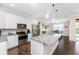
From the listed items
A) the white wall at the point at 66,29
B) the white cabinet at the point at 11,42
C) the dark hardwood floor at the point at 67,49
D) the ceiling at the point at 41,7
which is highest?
the ceiling at the point at 41,7

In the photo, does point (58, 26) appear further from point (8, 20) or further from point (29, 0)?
point (29, 0)

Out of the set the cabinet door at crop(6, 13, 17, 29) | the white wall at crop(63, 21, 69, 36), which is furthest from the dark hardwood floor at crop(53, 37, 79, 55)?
the white wall at crop(63, 21, 69, 36)

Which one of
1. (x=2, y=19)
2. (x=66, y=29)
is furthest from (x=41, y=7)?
(x=66, y=29)

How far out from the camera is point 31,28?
Result: 7934mm

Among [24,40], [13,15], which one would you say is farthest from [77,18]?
[13,15]

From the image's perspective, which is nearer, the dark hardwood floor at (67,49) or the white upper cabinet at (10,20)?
the dark hardwood floor at (67,49)

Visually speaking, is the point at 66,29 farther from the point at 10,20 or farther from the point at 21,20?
the point at 10,20

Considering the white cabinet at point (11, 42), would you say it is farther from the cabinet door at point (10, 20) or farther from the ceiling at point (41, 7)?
the ceiling at point (41, 7)

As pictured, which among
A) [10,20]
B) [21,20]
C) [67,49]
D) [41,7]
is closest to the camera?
[41,7]

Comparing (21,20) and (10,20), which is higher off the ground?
(21,20)

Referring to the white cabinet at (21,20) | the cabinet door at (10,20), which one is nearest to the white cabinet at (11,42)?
the cabinet door at (10,20)

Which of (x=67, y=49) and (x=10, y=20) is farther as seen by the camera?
(x=10, y=20)

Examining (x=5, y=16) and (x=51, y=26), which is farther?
(x=51, y=26)
